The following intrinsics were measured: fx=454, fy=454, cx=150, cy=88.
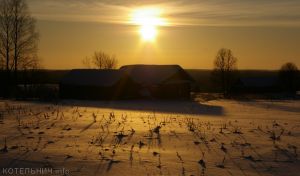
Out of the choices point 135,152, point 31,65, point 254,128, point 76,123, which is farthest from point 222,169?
Result: point 31,65

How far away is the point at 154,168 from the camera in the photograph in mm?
7852

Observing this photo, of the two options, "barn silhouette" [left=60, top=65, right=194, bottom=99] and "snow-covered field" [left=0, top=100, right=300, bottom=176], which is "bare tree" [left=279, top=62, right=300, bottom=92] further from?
"snow-covered field" [left=0, top=100, right=300, bottom=176]

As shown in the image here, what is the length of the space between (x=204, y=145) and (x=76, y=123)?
5596 mm

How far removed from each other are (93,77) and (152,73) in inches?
257

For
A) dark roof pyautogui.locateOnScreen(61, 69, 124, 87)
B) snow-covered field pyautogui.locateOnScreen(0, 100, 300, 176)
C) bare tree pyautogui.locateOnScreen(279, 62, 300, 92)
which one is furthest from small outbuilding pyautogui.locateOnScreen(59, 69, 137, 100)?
bare tree pyautogui.locateOnScreen(279, 62, 300, 92)

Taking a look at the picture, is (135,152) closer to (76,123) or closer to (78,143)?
(78,143)

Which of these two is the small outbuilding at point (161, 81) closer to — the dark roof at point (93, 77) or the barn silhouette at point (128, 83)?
the barn silhouette at point (128, 83)

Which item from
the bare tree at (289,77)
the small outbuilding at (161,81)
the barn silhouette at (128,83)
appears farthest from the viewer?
the bare tree at (289,77)

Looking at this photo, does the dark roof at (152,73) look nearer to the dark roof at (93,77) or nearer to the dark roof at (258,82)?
the dark roof at (93,77)

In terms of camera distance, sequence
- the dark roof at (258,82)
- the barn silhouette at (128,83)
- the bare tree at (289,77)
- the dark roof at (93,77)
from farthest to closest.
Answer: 1. the bare tree at (289,77)
2. the dark roof at (258,82)
3. the dark roof at (93,77)
4. the barn silhouette at (128,83)

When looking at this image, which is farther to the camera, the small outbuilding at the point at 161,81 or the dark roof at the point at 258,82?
the dark roof at the point at 258,82

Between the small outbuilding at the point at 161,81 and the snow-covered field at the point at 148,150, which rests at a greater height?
the small outbuilding at the point at 161,81

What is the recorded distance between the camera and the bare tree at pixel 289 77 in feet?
266

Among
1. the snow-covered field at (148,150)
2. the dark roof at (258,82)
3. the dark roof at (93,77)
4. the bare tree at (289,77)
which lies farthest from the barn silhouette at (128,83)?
the bare tree at (289,77)
